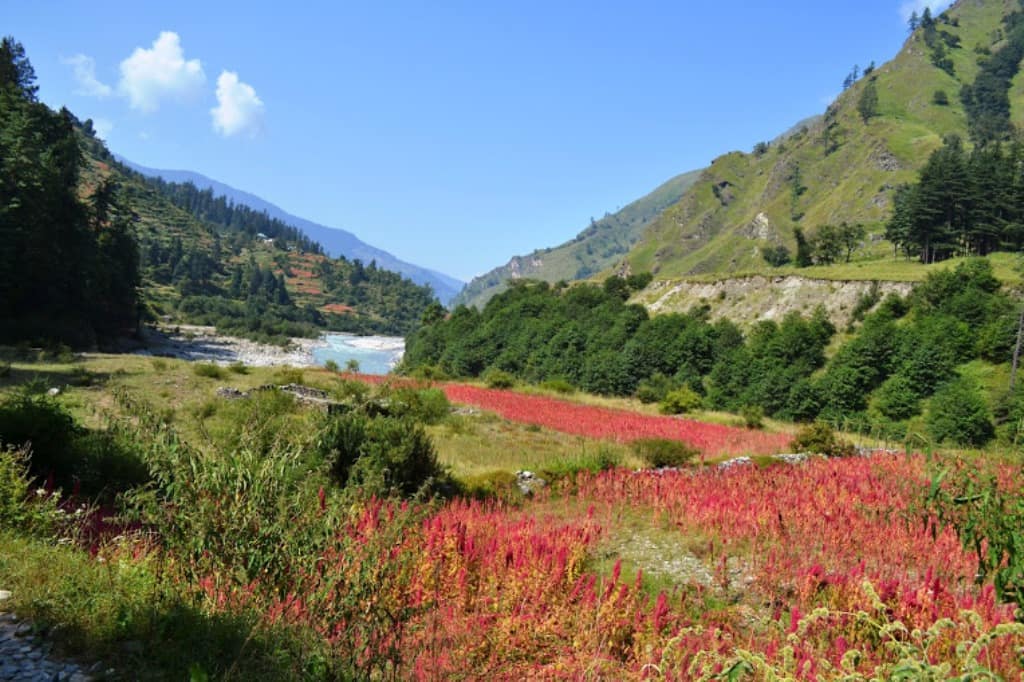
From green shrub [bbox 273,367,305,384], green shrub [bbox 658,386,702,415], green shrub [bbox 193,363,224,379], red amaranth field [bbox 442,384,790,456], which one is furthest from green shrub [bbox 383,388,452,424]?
green shrub [bbox 658,386,702,415]

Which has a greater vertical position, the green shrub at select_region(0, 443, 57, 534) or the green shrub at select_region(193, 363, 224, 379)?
the green shrub at select_region(0, 443, 57, 534)

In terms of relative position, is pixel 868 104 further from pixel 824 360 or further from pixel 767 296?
pixel 824 360

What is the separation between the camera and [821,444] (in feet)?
59.4

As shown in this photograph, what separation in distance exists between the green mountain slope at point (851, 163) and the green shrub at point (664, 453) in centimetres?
9917

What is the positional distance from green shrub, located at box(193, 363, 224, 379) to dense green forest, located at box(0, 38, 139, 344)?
20.5 metres

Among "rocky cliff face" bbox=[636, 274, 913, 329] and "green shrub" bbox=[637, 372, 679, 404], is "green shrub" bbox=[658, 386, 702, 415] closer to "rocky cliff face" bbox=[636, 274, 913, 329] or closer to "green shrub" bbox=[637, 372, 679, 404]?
"green shrub" bbox=[637, 372, 679, 404]

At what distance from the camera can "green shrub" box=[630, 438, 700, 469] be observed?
15.5m

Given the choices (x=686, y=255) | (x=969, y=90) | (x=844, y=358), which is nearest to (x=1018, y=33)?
(x=969, y=90)

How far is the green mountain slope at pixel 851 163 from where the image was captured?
413 feet

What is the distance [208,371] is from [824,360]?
4469 cm

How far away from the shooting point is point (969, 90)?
6216 inches

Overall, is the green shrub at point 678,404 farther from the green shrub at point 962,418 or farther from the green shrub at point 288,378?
the green shrub at point 288,378

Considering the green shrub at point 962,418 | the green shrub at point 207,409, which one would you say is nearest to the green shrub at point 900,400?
the green shrub at point 962,418

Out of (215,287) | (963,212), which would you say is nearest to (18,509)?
(963,212)
